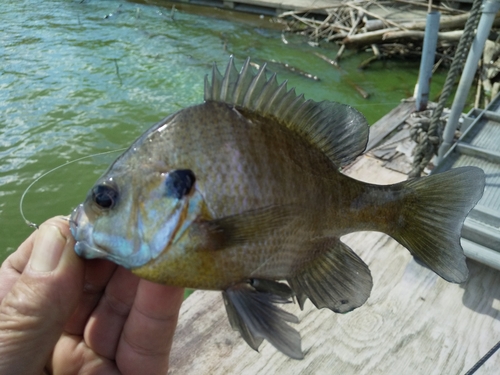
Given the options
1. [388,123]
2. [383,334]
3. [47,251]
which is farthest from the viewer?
[388,123]

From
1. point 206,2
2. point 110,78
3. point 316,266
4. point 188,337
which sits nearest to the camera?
point 316,266

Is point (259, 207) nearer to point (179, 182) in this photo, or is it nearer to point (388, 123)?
point (179, 182)

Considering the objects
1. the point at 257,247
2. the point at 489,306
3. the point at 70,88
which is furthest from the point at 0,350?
the point at 70,88

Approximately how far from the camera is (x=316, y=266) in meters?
0.95

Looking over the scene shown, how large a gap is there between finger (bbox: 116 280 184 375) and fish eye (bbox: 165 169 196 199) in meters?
0.43

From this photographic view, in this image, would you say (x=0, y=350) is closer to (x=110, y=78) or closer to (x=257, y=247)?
(x=257, y=247)

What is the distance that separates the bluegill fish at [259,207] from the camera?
808 millimetres

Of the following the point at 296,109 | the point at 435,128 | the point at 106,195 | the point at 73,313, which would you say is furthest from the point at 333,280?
the point at 435,128

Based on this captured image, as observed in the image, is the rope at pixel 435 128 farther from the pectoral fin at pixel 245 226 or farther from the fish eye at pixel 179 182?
the fish eye at pixel 179 182

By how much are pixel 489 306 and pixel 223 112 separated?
1.78 m

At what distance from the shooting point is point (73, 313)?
1305 mm

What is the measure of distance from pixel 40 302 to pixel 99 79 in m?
6.80

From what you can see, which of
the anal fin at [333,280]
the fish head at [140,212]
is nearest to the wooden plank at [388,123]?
the anal fin at [333,280]

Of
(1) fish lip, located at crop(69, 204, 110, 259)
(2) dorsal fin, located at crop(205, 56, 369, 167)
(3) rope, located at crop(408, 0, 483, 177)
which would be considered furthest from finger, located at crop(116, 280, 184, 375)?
(3) rope, located at crop(408, 0, 483, 177)
